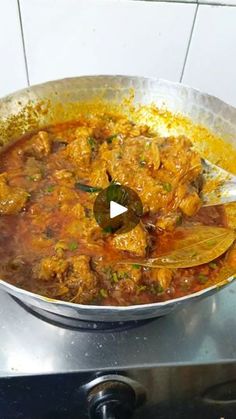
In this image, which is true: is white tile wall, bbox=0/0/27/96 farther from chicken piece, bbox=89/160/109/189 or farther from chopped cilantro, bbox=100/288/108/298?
chopped cilantro, bbox=100/288/108/298

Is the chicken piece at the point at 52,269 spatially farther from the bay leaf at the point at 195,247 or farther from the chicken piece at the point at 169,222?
the chicken piece at the point at 169,222

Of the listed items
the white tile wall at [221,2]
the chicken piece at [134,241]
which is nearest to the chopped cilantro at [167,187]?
the chicken piece at [134,241]

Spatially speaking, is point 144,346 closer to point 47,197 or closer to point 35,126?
point 47,197

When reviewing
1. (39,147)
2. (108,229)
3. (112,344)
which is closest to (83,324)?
(112,344)

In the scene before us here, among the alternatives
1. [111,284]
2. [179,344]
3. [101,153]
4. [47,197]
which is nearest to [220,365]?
[179,344]

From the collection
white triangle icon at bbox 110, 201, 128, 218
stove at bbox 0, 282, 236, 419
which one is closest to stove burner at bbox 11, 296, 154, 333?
stove at bbox 0, 282, 236, 419
